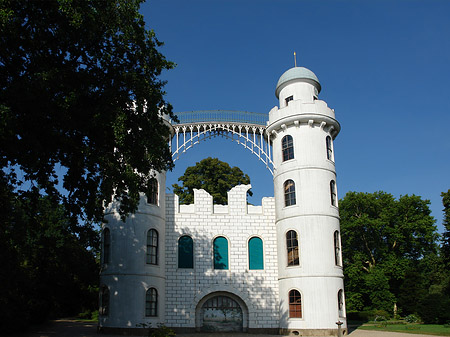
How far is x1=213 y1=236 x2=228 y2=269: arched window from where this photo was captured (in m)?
28.3

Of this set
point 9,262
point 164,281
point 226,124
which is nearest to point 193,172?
point 226,124

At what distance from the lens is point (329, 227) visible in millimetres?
26969

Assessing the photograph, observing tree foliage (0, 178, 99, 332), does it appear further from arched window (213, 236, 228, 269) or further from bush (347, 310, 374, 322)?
bush (347, 310, 374, 322)

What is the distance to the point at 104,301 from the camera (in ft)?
86.0

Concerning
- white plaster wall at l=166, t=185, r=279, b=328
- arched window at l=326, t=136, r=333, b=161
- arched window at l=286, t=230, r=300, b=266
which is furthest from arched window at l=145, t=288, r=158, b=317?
arched window at l=326, t=136, r=333, b=161

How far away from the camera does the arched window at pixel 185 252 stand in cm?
2809

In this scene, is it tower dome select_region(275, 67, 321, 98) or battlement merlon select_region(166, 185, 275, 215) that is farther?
tower dome select_region(275, 67, 321, 98)

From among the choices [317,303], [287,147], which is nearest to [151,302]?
[317,303]

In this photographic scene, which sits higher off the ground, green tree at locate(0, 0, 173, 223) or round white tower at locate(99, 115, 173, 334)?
green tree at locate(0, 0, 173, 223)

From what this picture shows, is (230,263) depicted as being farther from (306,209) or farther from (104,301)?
(104,301)

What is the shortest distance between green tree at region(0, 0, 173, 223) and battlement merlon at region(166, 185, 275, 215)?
11.3 meters

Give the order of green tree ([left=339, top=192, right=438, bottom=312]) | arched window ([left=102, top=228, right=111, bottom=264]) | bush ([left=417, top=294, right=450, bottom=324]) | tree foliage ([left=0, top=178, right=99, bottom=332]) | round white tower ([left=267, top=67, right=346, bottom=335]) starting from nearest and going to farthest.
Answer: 1. tree foliage ([left=0, top=178, right=99, bottom=332])
2. round white tower ([left=267, top=67, right=346, bottom=335])
3. arched window ([left=102, top=228, right=111, bottom=264])
4. bush ([left=417, top=294, right=450, bottom=324])
5. green tree ([left=339, top=192, right=438, bottom=312])

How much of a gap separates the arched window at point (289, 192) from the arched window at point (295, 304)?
17.5ft

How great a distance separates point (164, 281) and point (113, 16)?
17.0 metres
